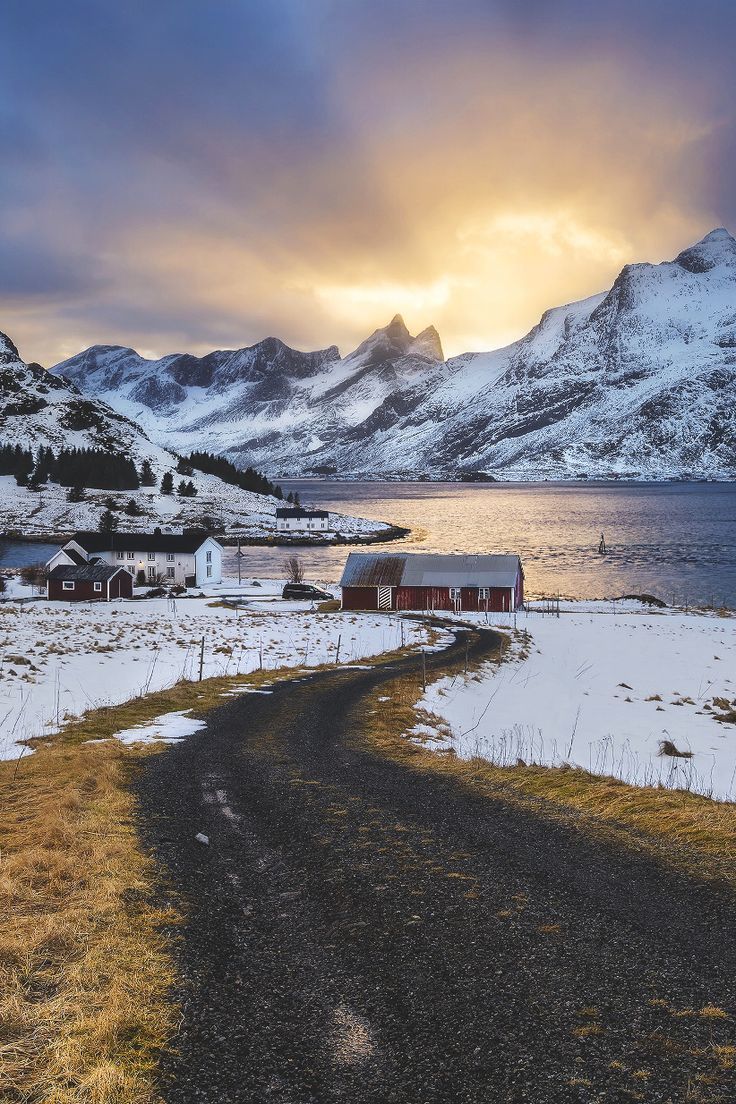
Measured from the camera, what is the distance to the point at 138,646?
3303 cm

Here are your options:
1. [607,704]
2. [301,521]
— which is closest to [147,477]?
[301,521]

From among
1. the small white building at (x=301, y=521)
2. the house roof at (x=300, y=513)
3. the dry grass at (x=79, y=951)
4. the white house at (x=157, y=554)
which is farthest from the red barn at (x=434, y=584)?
the house roof at (x=300, y=513)

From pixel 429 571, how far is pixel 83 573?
3245 centimetres

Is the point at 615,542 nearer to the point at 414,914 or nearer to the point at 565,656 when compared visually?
the point at 565,656

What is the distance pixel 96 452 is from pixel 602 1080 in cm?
19733

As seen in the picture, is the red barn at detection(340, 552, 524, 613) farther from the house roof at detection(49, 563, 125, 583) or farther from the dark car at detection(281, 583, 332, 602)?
the house roof at detection(49, 563, 125, 583)

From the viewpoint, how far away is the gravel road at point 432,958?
5258mm

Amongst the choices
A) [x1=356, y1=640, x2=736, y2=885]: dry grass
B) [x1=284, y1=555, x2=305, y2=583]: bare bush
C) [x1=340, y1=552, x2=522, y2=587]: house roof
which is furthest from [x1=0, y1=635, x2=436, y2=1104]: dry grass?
[x1=284, y1=555, x2=305, y2=583]: bare bush

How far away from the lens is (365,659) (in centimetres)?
3506

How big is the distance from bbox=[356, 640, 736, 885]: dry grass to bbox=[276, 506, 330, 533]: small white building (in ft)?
434

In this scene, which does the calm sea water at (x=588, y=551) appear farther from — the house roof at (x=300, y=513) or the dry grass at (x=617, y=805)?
the dry grass at (x=617, y=805)

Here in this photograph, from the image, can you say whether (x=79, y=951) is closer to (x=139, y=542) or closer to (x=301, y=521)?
(x=139, y=542)

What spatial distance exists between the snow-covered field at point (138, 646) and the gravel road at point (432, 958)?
918cm

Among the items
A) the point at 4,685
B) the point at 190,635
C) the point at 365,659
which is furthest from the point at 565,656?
the point at 4,685
